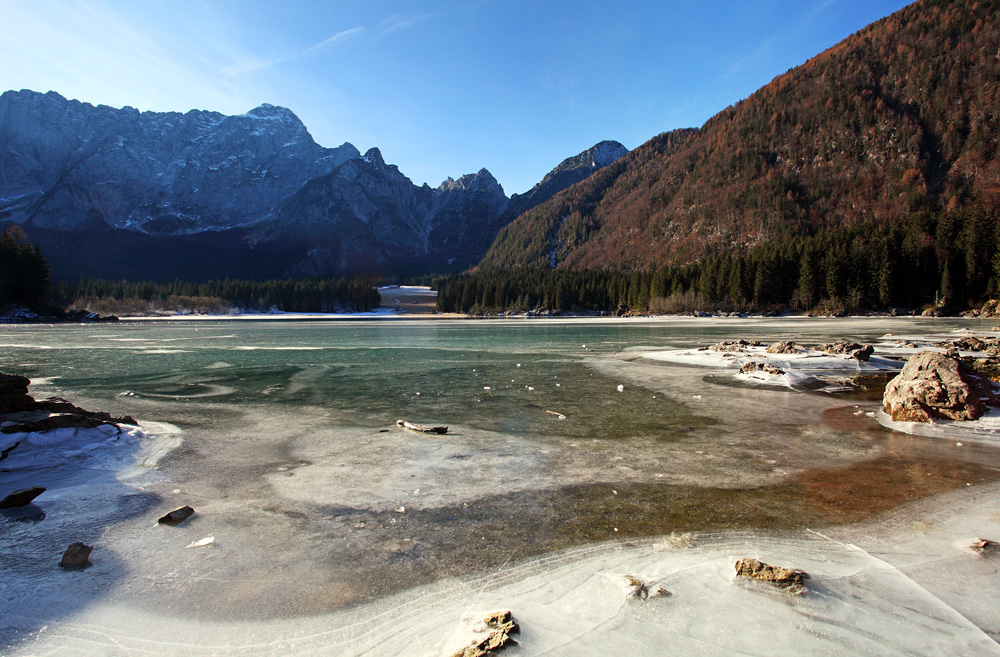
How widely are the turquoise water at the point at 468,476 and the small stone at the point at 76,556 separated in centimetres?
33

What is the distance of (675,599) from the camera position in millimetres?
4242

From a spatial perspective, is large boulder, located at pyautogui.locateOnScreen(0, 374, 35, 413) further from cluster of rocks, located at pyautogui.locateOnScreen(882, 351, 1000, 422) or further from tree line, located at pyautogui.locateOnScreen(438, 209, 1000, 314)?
tree line, located at pyautogui.locateOnScreen(438, 209, 1000, 314)

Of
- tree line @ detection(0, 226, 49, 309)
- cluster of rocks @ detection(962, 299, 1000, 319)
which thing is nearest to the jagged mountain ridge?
cluster of rocks @ detection(962, 299, 1000, 319)

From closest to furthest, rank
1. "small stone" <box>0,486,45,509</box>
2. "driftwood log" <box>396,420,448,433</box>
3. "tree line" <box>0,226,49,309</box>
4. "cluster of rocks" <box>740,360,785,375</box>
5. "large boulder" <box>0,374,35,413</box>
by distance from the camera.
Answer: "small stone" <box>0,486,45,509</box> → "large boulder" <box>0,374,35,413</box> → "driftwood log" <box>396,420,448,433</box> → "cluster of rocks" <box>740,360,785,375</box> → "tree line" <box>0,226,49,309</box>

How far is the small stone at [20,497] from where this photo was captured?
21.5 ft

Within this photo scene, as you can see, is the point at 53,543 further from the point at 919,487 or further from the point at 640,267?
the point at 640,267

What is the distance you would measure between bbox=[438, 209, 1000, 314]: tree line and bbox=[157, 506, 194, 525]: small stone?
10209 centimetres

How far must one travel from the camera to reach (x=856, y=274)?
85.0 metres

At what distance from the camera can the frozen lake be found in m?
4.48

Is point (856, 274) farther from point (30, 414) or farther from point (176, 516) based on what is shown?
point (30, 414)

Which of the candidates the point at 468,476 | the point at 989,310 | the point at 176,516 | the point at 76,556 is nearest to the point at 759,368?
the point at 468,476

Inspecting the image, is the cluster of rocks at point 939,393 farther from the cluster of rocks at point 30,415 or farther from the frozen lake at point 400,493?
the cluster of rocks at point 30,415

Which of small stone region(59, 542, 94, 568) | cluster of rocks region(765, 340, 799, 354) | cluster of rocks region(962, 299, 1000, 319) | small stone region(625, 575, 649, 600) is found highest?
cluster of rocks region(962, 299, 1000, 319)

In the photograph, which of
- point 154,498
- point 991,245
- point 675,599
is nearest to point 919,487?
point 675,599
